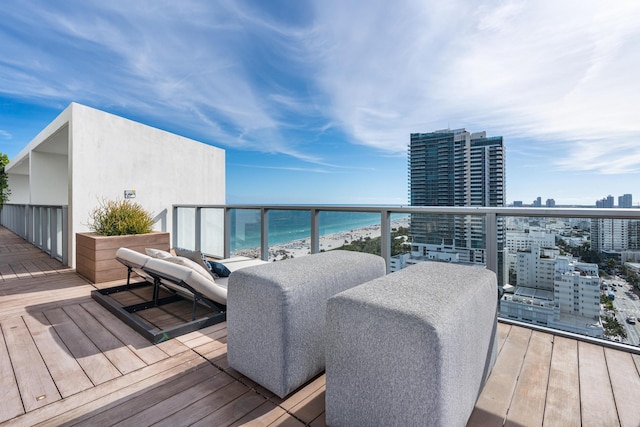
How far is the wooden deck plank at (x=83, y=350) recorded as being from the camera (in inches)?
73.9

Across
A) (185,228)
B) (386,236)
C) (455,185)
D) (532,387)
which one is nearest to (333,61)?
(455,185)

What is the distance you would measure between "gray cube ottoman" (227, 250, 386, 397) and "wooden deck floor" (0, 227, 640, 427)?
0.13 meters

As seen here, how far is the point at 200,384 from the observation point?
1757 mm

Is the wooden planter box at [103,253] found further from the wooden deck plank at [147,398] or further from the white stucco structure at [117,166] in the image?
the wooden deck plank at [147,398]

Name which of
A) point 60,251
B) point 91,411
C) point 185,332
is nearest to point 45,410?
point 91,411

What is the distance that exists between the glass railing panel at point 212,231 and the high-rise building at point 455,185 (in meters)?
3.76

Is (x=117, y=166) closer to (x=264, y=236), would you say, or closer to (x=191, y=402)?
(x=264, y=236)

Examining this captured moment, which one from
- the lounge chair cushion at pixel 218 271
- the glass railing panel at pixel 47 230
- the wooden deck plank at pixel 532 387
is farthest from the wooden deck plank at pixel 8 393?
the glass railing panel at pixel 47 230

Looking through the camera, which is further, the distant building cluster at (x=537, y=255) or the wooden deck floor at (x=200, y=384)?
the distant building cluster at (x=537, y=255)

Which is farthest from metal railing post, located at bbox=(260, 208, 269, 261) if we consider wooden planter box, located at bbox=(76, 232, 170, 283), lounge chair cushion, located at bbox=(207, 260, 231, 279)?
wooden planter box, located at bbox=(76, 232, 170, 283)

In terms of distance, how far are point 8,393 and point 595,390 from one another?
345 cm

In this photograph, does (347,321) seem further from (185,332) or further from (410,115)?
(410,115)

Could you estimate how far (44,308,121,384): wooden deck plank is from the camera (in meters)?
1.88

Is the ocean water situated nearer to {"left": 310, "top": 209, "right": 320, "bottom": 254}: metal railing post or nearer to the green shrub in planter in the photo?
{"left": 310, "top": 209, "right": 320, "bottom": 254}: metal railing post
